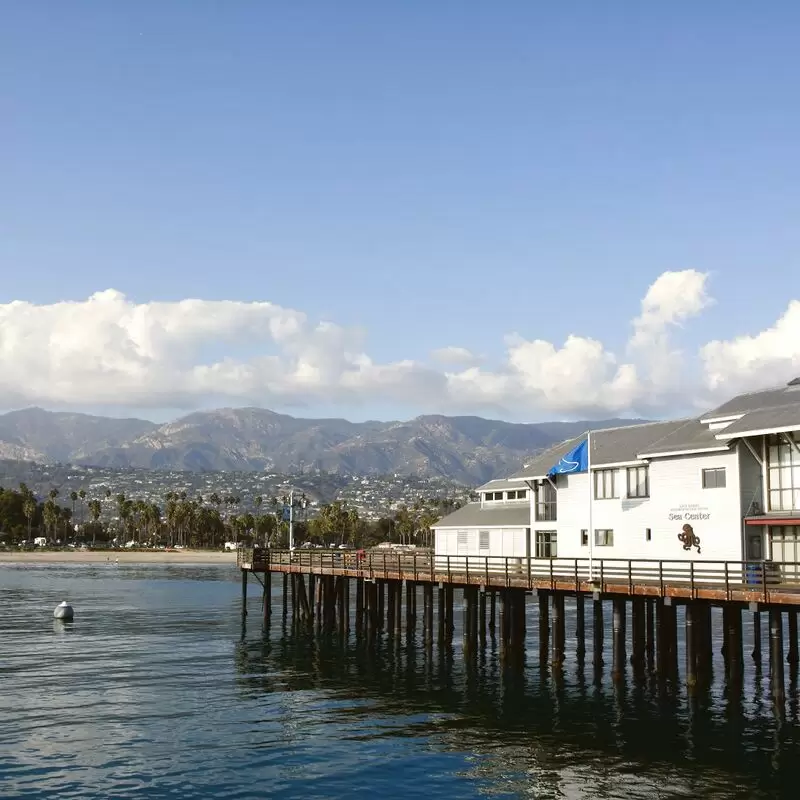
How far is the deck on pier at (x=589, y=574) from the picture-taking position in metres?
36.1

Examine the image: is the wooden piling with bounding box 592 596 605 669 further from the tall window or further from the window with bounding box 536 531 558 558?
the window with bounding box 536 531 558 558

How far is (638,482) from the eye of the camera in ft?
164

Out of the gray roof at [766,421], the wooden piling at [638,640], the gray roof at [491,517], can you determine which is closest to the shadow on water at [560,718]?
the wooden piling at [638,640]

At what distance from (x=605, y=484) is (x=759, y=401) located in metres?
10.0

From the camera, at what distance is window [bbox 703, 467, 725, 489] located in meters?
43.8

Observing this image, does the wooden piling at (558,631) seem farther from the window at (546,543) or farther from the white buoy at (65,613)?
the white buoy at (65,613)

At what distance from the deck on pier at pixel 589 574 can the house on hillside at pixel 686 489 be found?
108 cm

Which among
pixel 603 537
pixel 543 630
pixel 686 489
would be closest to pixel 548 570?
pixel 543 630

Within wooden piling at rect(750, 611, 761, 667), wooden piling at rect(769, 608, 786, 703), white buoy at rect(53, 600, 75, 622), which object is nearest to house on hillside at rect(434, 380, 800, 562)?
wooden piling at rect(769, 608, 786, 703)

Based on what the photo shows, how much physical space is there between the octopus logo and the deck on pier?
0.85 m

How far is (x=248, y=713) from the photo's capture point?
→ 38312mm

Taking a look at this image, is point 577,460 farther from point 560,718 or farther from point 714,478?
point 560,718

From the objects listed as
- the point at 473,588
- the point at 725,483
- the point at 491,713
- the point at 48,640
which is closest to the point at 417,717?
the point at 491,713

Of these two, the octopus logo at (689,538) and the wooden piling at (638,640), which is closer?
the octopus logo at (689,538)
